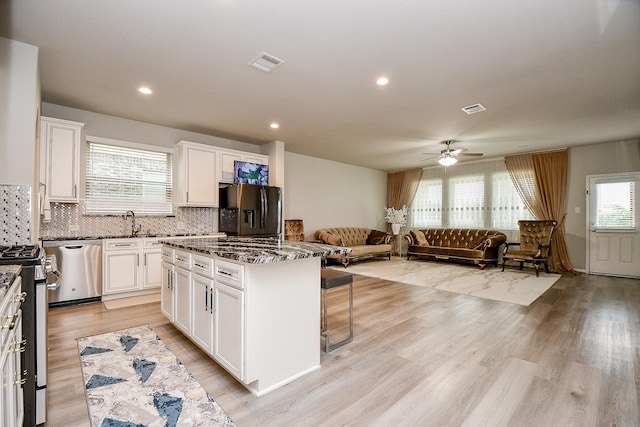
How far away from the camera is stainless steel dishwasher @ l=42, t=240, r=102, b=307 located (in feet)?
11.8

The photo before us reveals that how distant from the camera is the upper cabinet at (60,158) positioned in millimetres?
3600

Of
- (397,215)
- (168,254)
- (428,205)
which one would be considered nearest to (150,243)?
(168,254)

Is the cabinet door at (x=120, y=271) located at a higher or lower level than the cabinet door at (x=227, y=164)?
lower

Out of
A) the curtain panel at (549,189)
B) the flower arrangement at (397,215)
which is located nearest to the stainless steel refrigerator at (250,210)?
the flower arrangement at (397,215)

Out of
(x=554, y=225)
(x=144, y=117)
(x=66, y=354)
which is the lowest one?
(x=66, y=354)

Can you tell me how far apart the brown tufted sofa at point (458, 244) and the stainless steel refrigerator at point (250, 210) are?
411 cm

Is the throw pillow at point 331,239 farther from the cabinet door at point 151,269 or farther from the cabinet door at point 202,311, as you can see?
the cabinet door at point 202,311

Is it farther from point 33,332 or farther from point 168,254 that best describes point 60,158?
point 33,332

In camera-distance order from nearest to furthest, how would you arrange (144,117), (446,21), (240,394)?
(240,394) → (446,21) → (144,117)

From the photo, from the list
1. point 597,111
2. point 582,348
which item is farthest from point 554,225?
point 582,348

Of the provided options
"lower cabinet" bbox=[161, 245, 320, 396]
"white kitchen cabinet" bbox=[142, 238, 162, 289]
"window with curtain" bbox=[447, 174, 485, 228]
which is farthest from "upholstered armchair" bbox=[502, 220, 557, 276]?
"white kitchen cabinet" bbox=[142, 238, 162, 289]

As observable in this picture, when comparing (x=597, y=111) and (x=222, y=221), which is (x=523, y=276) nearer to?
(x=597, y=111)

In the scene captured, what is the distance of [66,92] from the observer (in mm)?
3578

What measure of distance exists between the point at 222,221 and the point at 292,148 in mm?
2301
